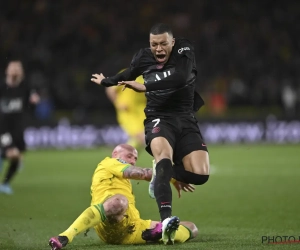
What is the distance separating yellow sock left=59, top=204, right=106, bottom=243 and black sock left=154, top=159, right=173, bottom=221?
50cm

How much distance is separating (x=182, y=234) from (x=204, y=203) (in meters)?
3.74

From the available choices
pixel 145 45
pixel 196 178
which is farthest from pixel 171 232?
pixel 145 45

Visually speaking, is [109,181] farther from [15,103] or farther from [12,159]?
[15,103]

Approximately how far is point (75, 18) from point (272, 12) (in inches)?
275

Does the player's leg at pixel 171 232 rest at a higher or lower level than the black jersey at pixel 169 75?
lower

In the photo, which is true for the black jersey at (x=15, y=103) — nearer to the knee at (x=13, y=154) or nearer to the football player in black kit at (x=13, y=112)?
the football player in black kit at (x=13, y=112)

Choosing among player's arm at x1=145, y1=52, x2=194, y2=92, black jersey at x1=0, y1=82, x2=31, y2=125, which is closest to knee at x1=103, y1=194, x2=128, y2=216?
player's arm at x1=145, y1=52, x2=194, y2=92

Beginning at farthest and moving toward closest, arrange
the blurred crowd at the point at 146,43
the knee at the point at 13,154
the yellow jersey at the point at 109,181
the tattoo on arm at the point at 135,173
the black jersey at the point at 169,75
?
1. the blurred crowd at the point at 146,43
2. the knee at the point at 13,154
3. the black jersey at the point at 169,75
4. the yellow jersey at the point at 109,181
5. the tattoo on arm at the point at 135,173

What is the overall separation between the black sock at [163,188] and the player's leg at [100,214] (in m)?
0.30

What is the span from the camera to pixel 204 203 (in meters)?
9.90

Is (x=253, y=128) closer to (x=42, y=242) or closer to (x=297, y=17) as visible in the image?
(x=297, y=17)

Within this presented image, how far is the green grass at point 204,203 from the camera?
21.8ft

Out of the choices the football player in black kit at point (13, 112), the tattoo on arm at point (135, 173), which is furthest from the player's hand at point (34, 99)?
the tattoo on arm at point (135, 173)

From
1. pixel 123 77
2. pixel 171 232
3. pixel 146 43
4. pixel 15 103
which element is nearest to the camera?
pixel 171 232
